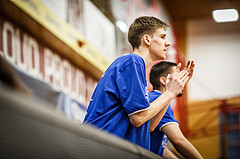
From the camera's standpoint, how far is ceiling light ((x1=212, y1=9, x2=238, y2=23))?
37.8 ft

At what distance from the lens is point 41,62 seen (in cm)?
404

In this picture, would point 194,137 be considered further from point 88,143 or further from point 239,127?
point 88,143

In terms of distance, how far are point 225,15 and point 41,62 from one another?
8.73 meters

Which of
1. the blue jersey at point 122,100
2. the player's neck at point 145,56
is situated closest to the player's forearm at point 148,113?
the blue jersey at point 122,100

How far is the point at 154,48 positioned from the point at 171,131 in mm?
517

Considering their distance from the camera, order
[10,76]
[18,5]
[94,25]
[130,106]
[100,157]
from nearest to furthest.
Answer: [10,76]
[100,157]
[130,106]
[18,5]
[94,25]

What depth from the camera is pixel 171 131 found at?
2.28 m

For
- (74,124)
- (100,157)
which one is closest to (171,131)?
(100,157)

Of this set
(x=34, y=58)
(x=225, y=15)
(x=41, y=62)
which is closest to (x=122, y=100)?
(x=34, y=58)

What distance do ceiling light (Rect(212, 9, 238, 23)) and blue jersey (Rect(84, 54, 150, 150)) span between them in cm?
1026

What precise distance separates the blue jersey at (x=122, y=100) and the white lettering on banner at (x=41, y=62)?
1662mm

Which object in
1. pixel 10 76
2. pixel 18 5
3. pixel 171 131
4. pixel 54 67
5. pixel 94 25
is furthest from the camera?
pixel 94 25

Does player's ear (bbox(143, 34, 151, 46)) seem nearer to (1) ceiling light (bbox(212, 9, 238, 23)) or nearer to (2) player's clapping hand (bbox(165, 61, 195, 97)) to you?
(2) player's clapping hand (bbox(165, 61, 195, 97))

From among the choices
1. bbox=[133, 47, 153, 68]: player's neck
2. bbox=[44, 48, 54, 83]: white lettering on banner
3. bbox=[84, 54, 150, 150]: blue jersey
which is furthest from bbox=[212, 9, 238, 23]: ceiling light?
bbox=[84, 54, 150, 150]: blue jersey
